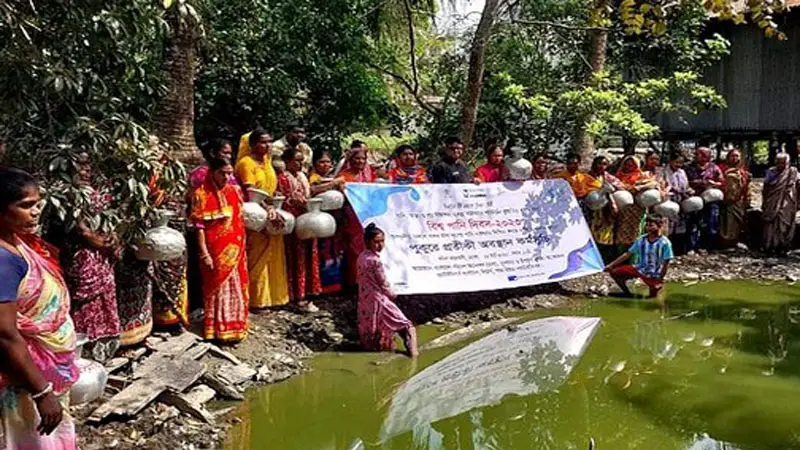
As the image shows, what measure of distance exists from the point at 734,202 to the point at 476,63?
4010 mm

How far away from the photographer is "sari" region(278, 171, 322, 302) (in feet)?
21.6

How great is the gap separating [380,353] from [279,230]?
129 cm

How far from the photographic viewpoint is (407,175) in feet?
24.2

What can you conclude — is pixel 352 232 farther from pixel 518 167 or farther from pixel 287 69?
pixel 287 69

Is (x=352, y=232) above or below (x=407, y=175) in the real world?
below

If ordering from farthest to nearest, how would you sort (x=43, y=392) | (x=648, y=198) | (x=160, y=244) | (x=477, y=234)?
1. (x=648, y=198)
2. (x=477, y=234)
3. (x=160, y=244)
4. (x=43, y=392)

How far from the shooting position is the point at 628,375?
5.78 m

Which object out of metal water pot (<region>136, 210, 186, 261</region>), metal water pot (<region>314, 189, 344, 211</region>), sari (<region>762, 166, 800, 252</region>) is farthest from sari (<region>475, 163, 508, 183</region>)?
sari (<region>762, 166, 800, 252</region>)

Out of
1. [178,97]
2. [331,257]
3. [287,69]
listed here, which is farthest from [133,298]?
[287,69]

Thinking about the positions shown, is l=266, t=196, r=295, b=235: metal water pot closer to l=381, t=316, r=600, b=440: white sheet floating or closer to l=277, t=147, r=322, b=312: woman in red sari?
l=277, t=147, r=322, b=312: woman in red sari

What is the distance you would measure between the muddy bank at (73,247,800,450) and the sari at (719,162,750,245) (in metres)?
0.25

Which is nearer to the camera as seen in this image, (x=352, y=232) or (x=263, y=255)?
(x=263, y=255)

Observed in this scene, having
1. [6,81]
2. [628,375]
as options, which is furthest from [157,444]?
[628,375]

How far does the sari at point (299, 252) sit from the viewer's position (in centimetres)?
659
